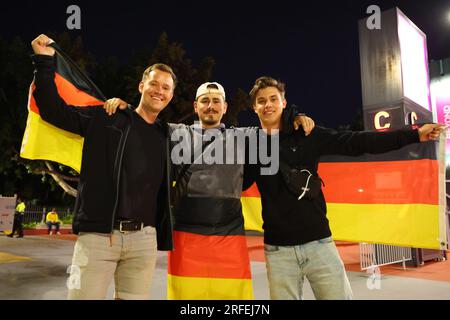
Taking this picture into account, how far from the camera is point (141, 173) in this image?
282cm

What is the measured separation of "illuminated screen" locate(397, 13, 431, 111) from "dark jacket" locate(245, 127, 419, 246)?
279 inches

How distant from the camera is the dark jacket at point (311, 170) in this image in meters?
2.83

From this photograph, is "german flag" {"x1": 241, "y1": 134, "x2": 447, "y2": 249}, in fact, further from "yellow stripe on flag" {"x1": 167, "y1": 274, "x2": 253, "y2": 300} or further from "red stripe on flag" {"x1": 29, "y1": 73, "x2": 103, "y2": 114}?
"red stripe on flag" {"x1": 29, "y1": 73, "x2": 103, "y2": 114}

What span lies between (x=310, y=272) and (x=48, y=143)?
95.4 inches

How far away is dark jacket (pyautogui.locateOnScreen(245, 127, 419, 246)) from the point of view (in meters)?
2.83

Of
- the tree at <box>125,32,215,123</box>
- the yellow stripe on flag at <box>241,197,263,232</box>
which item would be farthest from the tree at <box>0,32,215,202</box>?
the yellow stripe on flag at <box>241,197,263,232</box>

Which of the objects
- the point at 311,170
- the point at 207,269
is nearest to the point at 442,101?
the point at 311,170

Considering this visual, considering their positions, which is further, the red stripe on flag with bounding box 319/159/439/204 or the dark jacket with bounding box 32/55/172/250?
the red stripe on flag with bounding box 319/159/439/204

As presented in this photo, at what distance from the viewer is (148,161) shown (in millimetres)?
2879

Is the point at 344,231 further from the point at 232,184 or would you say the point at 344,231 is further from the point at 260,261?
the point at 260,261

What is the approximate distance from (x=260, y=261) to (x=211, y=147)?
24.7 feet

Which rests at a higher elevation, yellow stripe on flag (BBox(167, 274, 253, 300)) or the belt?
the belt

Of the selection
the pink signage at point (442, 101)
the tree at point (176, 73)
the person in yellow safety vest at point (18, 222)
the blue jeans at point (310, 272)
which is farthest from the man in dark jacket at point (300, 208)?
the person in yellow safety vest at point (18, 222)

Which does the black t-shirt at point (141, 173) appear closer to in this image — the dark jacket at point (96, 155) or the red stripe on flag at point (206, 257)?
the dark jacket at point (96, 155)
